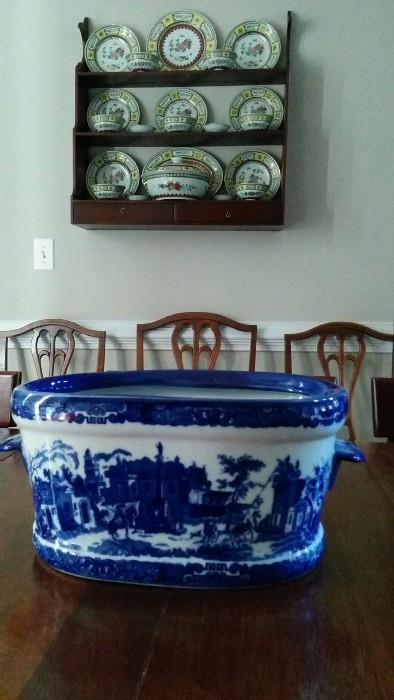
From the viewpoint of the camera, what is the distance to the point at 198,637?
411mm


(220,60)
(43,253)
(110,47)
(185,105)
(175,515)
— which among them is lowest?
(175,515)

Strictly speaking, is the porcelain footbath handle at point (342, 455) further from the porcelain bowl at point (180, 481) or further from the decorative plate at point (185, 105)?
the decorative plate at point (185, 105)

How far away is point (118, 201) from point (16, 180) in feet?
1.72

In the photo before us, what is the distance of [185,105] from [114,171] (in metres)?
0.37

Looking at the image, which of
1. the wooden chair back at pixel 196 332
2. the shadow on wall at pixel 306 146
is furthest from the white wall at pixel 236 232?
the wooden chair back at pixel 196 332

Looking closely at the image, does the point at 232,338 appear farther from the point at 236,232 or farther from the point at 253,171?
the point at 253,171

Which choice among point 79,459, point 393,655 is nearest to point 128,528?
point 79,459

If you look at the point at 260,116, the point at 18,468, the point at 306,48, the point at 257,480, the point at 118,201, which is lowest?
the point at 18,468

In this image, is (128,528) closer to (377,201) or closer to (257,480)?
(257,480)

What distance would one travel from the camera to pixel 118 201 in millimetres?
2094

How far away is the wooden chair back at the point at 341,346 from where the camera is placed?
2.17m

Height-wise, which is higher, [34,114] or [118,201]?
[34,114]

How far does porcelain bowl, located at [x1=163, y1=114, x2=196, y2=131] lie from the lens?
2.07m

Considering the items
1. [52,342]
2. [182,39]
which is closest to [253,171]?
[182,39]
